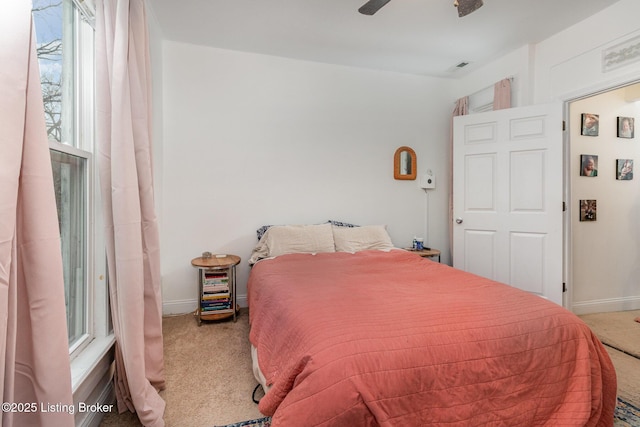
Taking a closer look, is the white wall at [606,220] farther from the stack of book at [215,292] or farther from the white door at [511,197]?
the stack of book at [215,292]

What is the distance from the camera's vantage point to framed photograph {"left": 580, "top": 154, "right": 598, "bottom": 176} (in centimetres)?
309

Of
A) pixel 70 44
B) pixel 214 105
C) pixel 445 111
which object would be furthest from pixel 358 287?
pixel 445 111

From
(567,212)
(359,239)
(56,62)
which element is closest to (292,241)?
(359,239)

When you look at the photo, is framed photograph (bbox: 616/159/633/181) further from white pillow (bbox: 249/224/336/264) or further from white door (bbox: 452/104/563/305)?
white pillow (bbox: 249/224/336/264)

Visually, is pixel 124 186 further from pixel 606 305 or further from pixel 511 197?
pixel 606 305

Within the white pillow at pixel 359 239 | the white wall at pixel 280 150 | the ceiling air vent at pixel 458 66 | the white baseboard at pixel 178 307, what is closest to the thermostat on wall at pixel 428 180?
the white wall at pixel 280 150

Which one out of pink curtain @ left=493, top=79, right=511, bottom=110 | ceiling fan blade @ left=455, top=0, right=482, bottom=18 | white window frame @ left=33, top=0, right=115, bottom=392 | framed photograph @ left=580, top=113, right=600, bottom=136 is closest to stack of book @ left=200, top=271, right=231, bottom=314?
white window frame @ left=33, top=0, right=115, bottom=392

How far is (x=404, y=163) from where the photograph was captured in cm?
366

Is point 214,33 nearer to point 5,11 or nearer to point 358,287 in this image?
point 5,11

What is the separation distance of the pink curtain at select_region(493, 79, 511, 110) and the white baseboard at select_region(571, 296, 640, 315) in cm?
216

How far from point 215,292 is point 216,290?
19mm

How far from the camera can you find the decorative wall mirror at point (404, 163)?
361cm

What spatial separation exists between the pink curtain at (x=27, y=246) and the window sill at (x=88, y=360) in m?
0.39

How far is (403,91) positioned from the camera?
367cm
